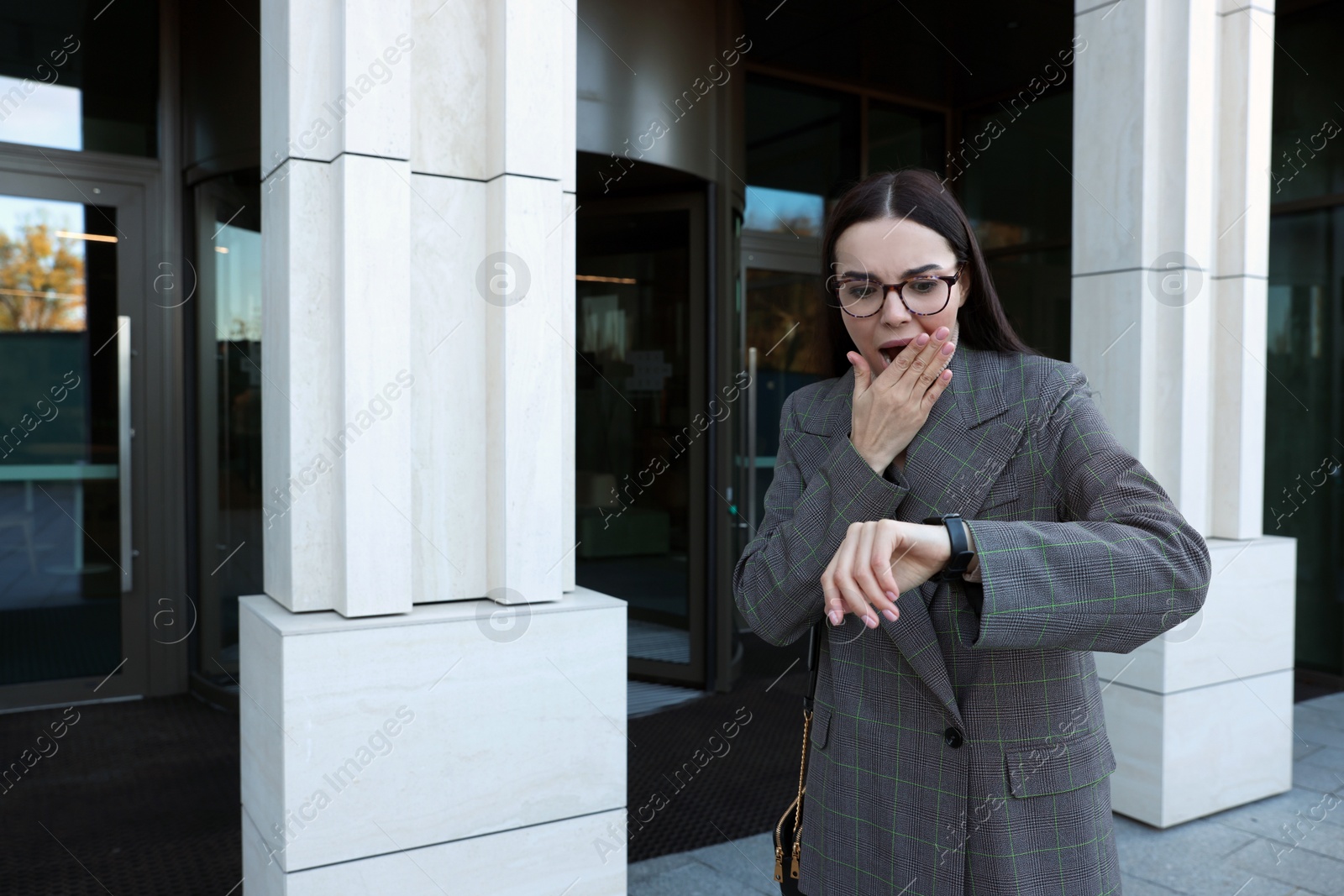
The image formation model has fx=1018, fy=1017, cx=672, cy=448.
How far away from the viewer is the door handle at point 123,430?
17.9ft

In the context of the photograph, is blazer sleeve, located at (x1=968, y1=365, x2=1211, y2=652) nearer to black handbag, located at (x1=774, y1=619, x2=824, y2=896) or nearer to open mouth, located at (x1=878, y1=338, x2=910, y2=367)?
open mouth, located at (x1=878, y1=338, x2=910, y2=367)

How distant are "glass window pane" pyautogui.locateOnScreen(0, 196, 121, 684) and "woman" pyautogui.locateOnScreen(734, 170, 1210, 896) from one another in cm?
517

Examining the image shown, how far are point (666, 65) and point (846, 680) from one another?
4465mm

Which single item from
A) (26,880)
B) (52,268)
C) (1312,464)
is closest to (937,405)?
(26,880)

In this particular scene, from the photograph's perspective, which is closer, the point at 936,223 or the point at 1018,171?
the point at 936,223

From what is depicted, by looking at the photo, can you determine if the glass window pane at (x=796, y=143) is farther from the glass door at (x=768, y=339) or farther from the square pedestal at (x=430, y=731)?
the square pedestal at (x=430, y=731)

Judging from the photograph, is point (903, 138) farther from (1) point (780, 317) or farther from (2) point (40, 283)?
(2) point (40, 283)

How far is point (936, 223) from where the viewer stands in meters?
1.32

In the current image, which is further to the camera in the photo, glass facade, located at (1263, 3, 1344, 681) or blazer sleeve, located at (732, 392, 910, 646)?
glass facade, located at (1263, 3, 1344, 681)

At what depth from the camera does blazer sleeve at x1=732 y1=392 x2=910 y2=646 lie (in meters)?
1.23

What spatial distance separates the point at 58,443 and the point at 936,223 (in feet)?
17.8

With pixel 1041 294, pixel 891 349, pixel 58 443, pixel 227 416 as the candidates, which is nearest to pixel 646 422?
pixel 227 416

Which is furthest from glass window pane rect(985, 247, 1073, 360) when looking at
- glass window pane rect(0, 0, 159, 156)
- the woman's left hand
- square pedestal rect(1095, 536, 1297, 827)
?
the woman's left hand

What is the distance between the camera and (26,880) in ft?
11.2
